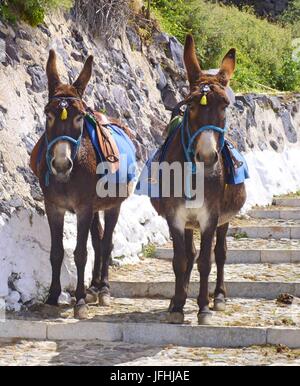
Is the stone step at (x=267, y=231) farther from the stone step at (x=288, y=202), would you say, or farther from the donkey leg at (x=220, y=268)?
the donkey leg at (x=220, y=268)

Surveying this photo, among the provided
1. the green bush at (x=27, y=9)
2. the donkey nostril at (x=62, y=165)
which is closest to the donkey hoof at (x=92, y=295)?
the donkey nostril at (x=62, y=165)

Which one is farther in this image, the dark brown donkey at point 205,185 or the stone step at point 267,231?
the stone step at point 267,231

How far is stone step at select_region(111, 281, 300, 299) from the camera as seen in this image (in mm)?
9062

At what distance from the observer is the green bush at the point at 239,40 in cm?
1792

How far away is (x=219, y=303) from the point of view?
845 cm

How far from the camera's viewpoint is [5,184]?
29.5 feet

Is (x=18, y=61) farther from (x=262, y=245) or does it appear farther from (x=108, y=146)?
(x=262, y=245)

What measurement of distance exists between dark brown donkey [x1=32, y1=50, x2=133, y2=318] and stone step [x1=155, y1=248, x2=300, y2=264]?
3.18 m

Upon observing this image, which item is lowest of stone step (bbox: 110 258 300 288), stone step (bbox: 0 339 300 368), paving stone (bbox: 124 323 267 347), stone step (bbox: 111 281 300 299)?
stone step (bbox: 0 339 300 368)

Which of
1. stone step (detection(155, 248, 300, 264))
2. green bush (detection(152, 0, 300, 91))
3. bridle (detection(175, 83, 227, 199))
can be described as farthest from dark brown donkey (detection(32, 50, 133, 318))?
green bush (detection(152, 0, 300, 91))

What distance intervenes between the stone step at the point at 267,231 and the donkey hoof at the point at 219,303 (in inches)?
160

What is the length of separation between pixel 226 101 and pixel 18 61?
3917 mm

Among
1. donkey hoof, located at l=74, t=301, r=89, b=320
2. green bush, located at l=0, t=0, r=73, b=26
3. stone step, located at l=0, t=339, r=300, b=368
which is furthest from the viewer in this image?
green bush, located at l=0, t=0, r=73, b=26

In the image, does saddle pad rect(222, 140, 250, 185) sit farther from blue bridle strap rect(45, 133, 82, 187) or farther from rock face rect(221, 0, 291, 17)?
rock face rect(221, 0, 291, 17)
